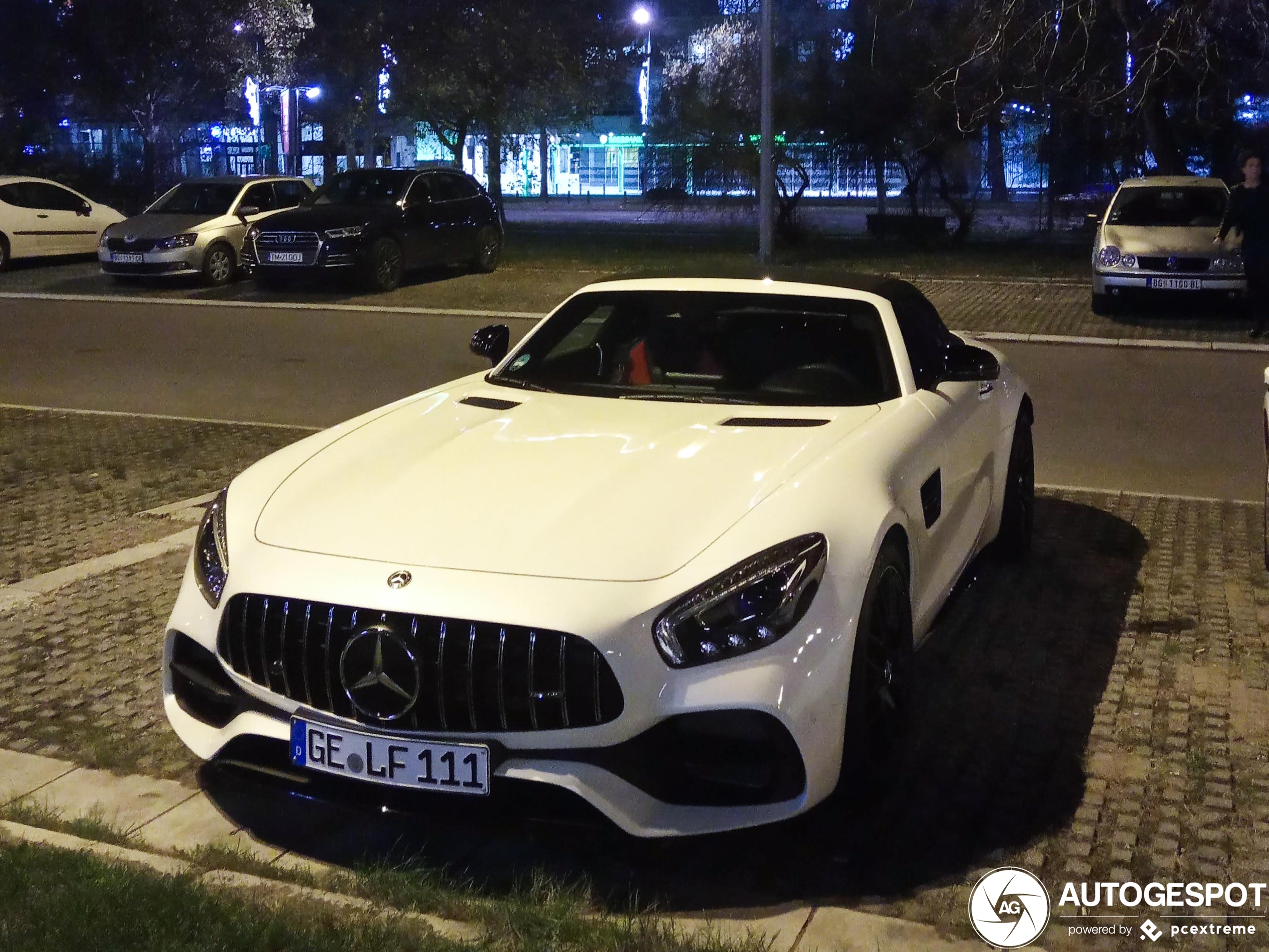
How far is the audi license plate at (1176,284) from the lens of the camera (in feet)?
54.0

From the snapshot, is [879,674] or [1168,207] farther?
[1168,207]

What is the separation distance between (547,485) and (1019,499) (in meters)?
3.22

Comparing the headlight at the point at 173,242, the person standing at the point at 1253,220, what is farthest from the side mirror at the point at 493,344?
the headlight at the point at 173,242

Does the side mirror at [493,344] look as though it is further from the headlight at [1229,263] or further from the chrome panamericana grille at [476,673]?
the headlight at [1229,263]

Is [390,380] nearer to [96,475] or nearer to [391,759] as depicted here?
[96,475]

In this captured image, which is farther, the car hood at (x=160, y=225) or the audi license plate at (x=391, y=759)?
the car hood at (x=160, y=225)

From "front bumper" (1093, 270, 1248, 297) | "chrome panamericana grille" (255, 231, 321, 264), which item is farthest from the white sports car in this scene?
"chrome panamericana grille" (255, 231, 321, 264)

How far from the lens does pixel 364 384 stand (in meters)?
12.8

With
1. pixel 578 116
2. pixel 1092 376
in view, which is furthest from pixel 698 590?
pixel 578 116

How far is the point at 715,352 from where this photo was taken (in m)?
5.51

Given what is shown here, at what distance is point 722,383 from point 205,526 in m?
1.91

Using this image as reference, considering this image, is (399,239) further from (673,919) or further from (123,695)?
(673,919)

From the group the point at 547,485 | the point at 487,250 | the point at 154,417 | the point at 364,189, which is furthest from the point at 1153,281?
the point at 547,485

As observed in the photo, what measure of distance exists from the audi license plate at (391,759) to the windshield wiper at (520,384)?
202cm
